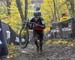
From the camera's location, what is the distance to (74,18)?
17.2m

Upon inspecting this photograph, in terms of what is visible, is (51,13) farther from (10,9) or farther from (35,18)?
(35,18)

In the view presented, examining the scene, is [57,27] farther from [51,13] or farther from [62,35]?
[51,13]

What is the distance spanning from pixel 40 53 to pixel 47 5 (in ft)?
61.6

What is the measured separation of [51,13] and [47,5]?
3.33 ft

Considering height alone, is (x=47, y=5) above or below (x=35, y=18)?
below

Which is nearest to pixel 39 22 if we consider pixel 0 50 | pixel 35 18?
pixel 35 18

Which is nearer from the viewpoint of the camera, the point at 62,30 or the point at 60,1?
the point at 62,30

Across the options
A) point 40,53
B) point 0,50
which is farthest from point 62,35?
point 0,50

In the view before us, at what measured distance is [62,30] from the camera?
61.1 ft

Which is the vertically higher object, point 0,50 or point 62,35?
point 0,50

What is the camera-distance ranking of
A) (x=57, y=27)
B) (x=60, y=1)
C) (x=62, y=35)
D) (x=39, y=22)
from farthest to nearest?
(x=60, y=1) → (x=57, y=27) → (x=62, y=35) → (x=39, y=22)

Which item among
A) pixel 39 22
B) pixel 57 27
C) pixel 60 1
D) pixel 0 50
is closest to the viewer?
pixel 0 50

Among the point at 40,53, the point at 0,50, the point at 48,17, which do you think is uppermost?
the point at 0,50

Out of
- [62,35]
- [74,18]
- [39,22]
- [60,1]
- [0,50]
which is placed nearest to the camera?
[0,50]
